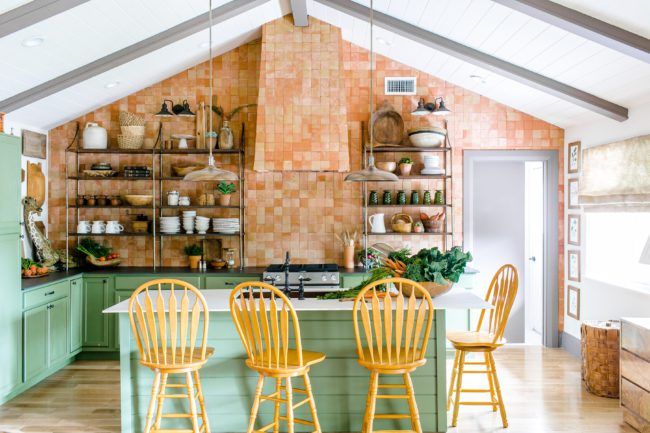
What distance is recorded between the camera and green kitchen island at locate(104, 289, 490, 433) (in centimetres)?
364

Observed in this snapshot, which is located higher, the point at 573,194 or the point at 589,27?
the point at 589,27

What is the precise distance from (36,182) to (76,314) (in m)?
1.32

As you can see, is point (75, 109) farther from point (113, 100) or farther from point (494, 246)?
point (494, 246)

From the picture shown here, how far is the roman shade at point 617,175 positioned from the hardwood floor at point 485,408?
148 cm

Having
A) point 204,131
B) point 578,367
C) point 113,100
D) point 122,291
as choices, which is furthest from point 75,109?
point 578,367

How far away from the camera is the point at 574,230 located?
5.70m

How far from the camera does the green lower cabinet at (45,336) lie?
456cm

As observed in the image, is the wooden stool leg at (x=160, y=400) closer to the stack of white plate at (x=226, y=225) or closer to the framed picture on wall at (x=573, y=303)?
the stack of white plate at (x=226, y=225)

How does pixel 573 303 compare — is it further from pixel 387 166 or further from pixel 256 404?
pixel 256 404

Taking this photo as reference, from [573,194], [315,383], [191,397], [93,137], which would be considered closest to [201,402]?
[191,397]

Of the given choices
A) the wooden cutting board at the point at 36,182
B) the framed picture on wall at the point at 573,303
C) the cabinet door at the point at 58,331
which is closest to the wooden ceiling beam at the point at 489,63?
the framed picture on wall at the point at 573,303

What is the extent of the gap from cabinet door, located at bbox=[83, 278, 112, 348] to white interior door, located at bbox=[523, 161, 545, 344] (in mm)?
4336

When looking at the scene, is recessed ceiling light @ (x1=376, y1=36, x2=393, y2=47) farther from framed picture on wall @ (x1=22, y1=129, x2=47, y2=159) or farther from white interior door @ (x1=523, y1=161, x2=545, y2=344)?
framed picture on wall @ (x1=22, y1=129, x2=47, y2=159)

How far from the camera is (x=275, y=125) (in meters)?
5.56
